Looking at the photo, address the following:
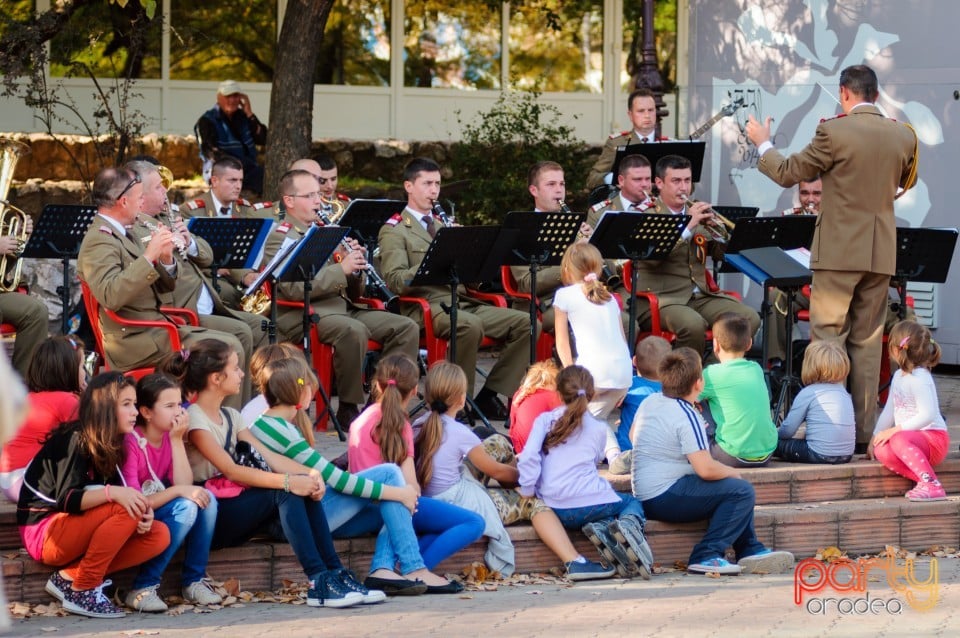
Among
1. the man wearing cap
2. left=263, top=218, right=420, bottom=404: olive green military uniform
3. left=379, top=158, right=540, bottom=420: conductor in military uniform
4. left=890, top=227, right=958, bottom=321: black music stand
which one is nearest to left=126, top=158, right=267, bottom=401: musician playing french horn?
left=263, top=218, right=420, bottom=404: olive green military uniform

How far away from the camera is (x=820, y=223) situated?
7.89m

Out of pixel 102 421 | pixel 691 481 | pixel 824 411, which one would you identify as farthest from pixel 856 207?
pixel 102 421

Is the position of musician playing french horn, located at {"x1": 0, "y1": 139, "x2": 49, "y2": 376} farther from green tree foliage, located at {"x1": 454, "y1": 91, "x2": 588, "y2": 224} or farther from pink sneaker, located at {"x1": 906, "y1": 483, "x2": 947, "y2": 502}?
green tree foliage, located at {"x1": 454, "y1": 91, "x2": 588, "y2": 224}

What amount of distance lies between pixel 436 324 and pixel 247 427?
9.24 feet

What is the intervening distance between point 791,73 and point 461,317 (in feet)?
13.2

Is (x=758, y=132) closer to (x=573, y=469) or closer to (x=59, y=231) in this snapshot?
(x=573, y=469)

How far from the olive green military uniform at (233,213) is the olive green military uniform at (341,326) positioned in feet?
1.04

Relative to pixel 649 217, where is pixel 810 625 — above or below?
below

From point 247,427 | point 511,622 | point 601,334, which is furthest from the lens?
point 601,334

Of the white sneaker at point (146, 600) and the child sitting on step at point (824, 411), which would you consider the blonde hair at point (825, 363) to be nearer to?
the child sitting on step at point (824, 411)

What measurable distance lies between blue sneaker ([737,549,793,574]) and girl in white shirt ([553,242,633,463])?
35.3 inches

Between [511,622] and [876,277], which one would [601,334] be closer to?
[876,277]

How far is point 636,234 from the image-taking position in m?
8.42

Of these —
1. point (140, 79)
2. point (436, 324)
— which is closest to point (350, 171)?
point (140, 79)
